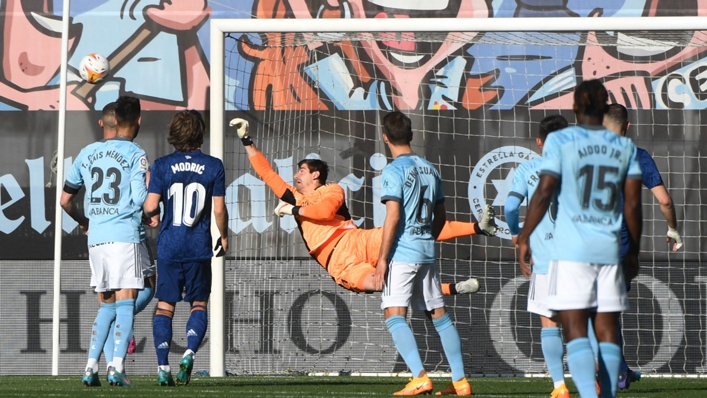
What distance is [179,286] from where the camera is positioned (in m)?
6.14

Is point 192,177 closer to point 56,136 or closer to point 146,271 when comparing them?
point 146,271

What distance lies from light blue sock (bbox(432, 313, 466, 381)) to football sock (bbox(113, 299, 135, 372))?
1804 mm

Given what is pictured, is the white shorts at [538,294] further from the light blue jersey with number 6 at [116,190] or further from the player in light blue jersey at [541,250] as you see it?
the light blue jersey with number 6 at [116,190]

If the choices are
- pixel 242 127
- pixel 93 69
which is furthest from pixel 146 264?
pixel 93 69

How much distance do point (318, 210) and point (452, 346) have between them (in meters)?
1.98

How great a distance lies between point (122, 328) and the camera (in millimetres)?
6121

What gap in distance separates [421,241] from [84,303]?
5373mm

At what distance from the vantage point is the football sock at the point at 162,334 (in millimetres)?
6090

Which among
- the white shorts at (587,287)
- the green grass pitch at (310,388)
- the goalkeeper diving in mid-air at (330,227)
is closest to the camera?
the white shorts at (587,287)

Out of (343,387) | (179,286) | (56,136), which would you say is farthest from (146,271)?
(56,136)

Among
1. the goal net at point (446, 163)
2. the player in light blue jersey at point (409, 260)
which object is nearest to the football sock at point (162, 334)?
the player in light blue jersey at point (409, 260)

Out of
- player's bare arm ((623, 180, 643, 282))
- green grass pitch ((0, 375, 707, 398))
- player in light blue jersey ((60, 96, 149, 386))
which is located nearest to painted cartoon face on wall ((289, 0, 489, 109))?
green grass pitch ((0, 375, 707, 398))

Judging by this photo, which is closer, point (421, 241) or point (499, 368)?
point (421, 241)

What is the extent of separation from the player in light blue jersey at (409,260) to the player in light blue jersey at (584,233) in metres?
1.70
